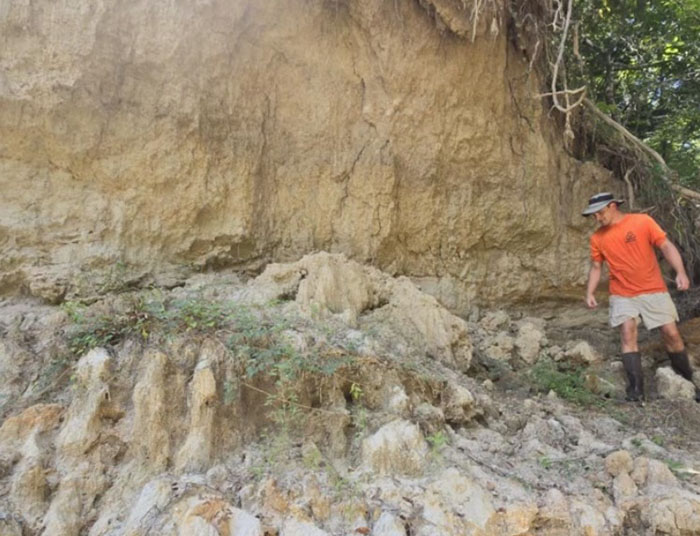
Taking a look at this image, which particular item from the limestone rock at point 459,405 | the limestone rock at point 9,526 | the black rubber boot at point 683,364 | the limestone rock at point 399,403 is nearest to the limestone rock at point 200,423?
the limestone rock at point 9,526

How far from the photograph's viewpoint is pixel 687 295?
16.4ft

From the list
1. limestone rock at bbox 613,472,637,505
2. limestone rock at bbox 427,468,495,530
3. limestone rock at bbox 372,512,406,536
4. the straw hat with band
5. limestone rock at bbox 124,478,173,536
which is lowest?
limestone rock at bbox 124,478,173,536

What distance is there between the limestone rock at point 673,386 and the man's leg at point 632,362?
0.48ft

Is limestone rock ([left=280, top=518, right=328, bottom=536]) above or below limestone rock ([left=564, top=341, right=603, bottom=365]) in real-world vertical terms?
below

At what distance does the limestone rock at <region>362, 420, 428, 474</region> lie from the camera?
2.40 meters

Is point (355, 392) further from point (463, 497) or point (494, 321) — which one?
point (494, 321)

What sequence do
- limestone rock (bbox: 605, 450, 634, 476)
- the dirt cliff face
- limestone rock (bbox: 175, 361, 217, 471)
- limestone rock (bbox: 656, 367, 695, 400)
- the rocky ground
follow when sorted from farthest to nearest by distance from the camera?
limestone rock (bbox: 656, 367, 695, 400), the dirt cliff face, limestone rock (bbox: 605, 450, 634, 476), limestone rock (bbox: 175, 361, 217, 471), the rocky ground

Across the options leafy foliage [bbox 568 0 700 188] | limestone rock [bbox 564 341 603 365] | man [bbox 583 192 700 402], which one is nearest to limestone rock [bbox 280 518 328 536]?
man [bbox 583 192 700 402]

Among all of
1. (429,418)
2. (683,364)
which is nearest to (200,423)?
(429,418)

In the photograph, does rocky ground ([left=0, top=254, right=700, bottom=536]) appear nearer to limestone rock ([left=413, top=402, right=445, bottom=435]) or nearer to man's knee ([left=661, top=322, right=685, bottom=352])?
limestone rock ([left=413, top=402, right=445, bottom=435])

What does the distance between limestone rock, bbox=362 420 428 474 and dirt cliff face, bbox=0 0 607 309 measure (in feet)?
6.70

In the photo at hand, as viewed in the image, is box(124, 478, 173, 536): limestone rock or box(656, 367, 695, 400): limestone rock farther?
box(656, 367, 695, 400): limestone rock

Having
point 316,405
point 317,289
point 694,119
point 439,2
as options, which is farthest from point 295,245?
point 694,119

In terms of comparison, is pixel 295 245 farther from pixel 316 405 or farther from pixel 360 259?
pixel 316 405
